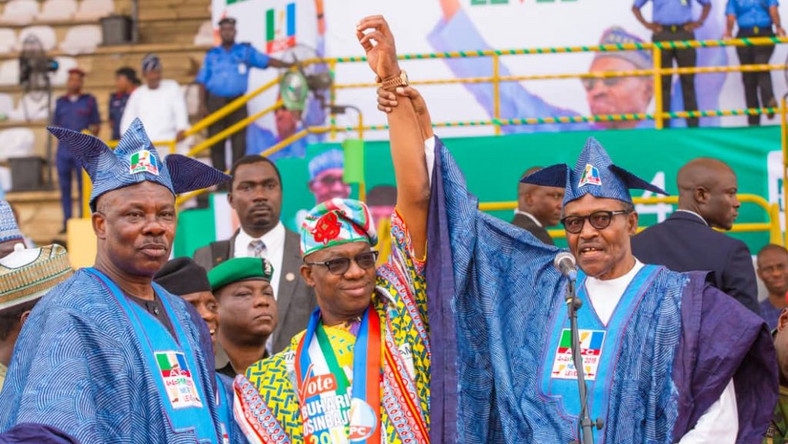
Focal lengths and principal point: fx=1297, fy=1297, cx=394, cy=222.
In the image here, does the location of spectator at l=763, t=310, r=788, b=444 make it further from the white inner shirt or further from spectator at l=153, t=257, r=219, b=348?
spectator at l=153, t=257, r=219, b=348

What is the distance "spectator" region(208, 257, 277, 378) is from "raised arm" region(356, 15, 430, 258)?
1.32m

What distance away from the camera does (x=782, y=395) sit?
15.8ft

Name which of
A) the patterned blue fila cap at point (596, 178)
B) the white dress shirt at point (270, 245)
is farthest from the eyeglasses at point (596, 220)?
the white dress shirt at point (270, 245)

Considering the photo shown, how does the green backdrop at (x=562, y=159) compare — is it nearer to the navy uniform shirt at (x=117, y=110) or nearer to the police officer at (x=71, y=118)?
the navy uniform shirt at (x=117, y=110)

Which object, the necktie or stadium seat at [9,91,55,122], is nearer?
the necktie

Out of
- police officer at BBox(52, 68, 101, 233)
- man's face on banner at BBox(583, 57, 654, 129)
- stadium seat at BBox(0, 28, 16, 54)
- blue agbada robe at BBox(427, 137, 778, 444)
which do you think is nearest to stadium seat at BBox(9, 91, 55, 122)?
stadium seat at BBox(0, 28, 16, 54)

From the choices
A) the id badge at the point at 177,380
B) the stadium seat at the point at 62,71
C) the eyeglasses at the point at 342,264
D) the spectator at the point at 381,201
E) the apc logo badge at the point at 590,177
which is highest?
the stadium seat at the point at 62,71

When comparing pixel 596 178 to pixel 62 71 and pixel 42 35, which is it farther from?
pixel 42 35

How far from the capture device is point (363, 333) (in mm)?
4445

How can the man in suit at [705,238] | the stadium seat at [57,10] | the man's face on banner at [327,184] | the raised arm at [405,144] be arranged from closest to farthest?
the raised arm at [405,144]
the man in suit at [705,238]
the man's face on banner at [327,184]
the stadium seat at [57,10]

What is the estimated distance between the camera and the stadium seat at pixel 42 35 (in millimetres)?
15891

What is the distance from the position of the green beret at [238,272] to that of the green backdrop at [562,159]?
4369 millimetres

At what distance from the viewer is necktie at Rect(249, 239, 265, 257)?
7098 millimetres

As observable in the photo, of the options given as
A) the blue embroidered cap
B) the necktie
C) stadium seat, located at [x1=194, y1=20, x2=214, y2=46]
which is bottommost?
the necktie
